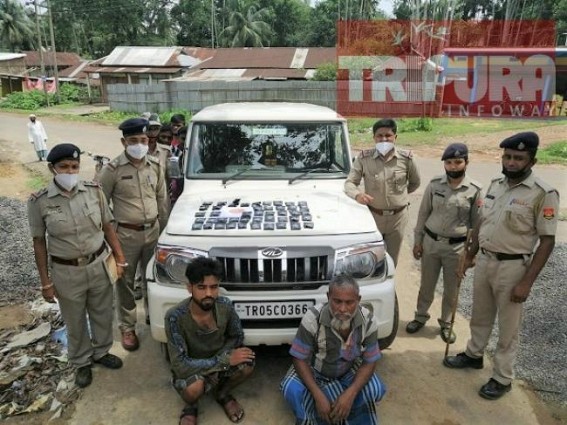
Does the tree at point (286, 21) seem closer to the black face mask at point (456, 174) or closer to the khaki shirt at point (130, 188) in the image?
the khaki shirt at point (130, 188)

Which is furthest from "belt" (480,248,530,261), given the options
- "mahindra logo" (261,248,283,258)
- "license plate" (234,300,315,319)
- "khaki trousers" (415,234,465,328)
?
"mahindra logo" (261,248,283,258)

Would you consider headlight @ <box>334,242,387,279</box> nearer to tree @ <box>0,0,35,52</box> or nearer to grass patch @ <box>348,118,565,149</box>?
grass patch @ <box>348,118,565,149</box>

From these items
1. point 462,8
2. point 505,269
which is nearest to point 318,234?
point 505,269

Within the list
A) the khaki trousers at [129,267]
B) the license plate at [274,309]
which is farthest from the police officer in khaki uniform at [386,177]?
the khaki trousers at [129,267]

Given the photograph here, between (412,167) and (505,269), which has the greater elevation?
(412,167)

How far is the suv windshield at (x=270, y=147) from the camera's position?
4.41 metres

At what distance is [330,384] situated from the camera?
2.97m

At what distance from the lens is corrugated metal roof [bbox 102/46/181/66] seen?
33.5 m

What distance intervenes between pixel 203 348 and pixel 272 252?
0.79 metres

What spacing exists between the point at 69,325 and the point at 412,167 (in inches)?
128

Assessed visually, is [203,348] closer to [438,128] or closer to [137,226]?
[137,226]

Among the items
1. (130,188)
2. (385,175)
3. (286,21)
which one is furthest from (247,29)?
(130,188)

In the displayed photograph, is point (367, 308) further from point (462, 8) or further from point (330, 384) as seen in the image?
point (462, 8)

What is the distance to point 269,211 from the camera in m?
3.57
